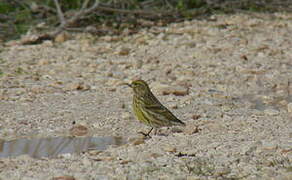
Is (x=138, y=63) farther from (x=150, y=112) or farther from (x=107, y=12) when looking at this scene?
(x=150, y=112)

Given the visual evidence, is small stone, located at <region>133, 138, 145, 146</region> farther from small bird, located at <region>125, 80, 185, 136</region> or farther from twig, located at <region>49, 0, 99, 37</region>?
twig, located at <region>49, 0, 99, 37</region>

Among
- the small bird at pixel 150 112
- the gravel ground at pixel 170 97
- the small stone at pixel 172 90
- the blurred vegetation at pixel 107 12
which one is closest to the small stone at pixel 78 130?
the gravel ground at pixel 170 97

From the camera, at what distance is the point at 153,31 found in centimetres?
1407

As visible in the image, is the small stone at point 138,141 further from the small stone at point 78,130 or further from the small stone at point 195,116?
the small stone at point 195,116

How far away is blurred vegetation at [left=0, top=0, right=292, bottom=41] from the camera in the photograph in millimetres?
14242

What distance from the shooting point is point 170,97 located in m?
9.60

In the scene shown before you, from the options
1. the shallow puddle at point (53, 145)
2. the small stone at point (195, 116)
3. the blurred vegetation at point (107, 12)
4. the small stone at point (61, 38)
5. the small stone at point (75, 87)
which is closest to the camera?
the shallow puddle at point (53, 145)

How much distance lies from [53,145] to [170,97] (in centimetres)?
250

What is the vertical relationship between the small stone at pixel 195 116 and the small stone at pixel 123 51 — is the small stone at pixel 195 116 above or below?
above

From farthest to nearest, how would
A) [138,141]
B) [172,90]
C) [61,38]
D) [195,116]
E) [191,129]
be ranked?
[61,38] → [172,90] → [195,116] → [191,129] → [138,141]

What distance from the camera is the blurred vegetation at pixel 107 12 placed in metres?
14.2

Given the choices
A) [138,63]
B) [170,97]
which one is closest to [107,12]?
[138,63]

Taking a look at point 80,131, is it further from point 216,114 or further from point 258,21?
point 258,21

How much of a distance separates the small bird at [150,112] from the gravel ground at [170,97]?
6.3 inches
